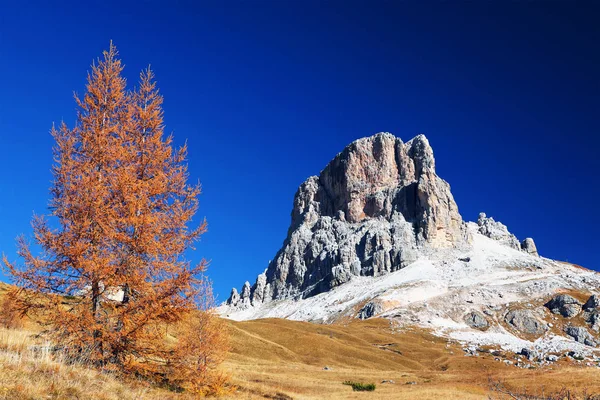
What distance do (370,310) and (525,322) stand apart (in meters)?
55.7

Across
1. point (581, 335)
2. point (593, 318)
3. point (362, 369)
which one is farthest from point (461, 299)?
point (362, 369)

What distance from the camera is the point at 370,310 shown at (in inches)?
6604

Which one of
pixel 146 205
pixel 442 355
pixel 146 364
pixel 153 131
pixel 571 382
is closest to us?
pixel 146 364

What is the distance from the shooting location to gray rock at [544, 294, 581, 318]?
15075cm

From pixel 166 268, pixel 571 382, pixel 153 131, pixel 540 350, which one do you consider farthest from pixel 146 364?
pixel 540 350

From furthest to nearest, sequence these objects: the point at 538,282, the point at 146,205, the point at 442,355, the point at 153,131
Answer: the point at 538,282 < the point at 442,355 < the point at 153,131 < the point at 146,205

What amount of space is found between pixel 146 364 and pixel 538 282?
637 ft

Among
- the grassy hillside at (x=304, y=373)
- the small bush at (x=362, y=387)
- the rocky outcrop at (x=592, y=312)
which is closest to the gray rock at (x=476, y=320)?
the rocky outcrop at (x=592, y=312)

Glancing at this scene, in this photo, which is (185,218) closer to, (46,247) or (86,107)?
(46,247)

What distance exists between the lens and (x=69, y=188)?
50.4 ft

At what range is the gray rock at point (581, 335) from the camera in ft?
440

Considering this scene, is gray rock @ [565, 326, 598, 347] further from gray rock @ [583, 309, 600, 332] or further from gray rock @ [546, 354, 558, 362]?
gray rock @ [546, 354, 558, 362]

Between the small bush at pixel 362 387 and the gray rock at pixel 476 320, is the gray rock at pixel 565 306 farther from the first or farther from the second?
the small bush at pixel 362 387

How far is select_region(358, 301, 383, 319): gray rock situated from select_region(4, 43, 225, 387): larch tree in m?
157
